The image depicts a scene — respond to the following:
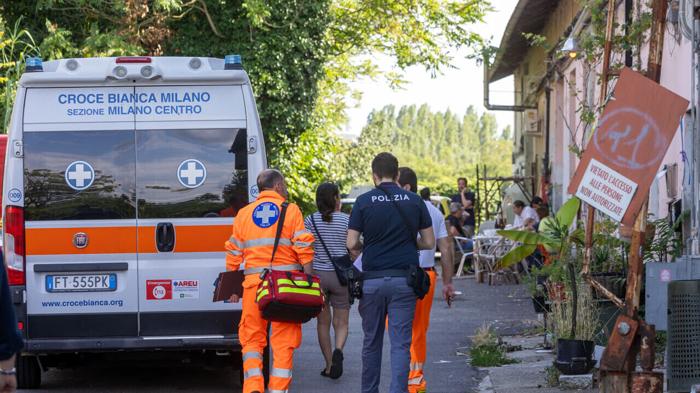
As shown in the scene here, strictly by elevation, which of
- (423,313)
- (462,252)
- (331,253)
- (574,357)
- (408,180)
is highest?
(408,180)

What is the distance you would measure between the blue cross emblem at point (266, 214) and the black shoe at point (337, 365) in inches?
99.2

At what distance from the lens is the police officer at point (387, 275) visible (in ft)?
27.7

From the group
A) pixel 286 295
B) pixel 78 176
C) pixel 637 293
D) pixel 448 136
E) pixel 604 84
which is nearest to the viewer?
pixel 637 293

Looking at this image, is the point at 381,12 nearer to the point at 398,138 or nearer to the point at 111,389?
the point at 111,389

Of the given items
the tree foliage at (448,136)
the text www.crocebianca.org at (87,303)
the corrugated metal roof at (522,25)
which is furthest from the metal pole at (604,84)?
the tree foliage at (448,136)

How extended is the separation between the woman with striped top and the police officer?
207cm

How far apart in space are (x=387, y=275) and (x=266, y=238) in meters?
0.89

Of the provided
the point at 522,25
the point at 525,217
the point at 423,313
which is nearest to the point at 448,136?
the point at 522,25

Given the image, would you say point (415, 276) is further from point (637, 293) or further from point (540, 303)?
point (540, 303)

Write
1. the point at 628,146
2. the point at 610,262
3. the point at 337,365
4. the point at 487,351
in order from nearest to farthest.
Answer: the point at 628,146
the point at 337,365
the point at 610,262
the point at 487,351

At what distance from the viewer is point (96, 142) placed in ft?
31.8

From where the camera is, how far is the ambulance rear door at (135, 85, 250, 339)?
9.65 meters

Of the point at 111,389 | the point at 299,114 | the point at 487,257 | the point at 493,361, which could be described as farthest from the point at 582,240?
the point at 299,114

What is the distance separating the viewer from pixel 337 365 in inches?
428
